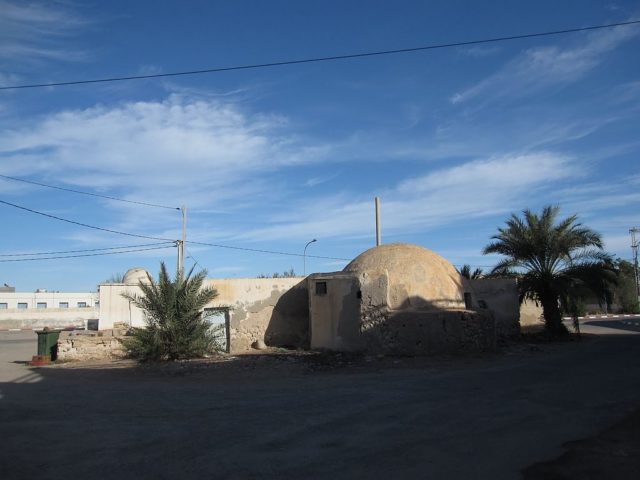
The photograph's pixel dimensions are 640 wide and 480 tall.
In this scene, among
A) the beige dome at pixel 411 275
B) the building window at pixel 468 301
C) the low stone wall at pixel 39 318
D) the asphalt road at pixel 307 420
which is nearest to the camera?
the asphalt road at pixel 307 420

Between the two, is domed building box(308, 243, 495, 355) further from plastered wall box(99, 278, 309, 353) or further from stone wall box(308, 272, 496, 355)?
plastered wall box(99, 278, 309, 353)

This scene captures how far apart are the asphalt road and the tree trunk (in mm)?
9269

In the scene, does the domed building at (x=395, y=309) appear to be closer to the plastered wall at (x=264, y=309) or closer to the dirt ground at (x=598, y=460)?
the plastered wall at (x=264, y=309)

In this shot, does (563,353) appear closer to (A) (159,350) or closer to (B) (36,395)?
(A) (159,350)

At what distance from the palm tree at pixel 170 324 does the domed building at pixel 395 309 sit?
13.5 feet

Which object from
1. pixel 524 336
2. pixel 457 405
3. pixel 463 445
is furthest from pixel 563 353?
pixel 463 445

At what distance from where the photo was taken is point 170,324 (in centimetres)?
1777

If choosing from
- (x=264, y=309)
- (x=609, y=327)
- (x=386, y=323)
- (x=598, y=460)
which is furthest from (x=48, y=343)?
(x=609, y=327)

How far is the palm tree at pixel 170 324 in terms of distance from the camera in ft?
58.7

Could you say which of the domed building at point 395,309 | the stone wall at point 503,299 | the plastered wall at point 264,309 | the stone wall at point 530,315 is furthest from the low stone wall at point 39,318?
the domed building at point 395,309

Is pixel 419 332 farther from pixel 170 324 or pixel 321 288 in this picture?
pixel 170 324

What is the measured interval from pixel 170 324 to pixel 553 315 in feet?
55.1

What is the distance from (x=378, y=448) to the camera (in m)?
6.64

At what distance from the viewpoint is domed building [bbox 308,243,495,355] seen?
1770 centimetres
